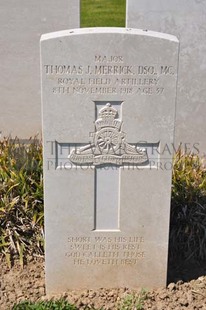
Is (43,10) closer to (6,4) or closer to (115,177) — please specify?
(6,4)

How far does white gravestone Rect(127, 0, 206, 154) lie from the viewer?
5.88 m

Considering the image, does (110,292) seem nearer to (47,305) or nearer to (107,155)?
(47,305)

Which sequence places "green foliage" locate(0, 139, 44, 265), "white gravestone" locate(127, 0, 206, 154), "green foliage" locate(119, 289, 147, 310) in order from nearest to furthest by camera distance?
"green foliage" locate(119, 289, 147, 310) → "green foliage" locate(0, 139, 44, 265) → "white gravestone" locate(127, 0, 206, 154)

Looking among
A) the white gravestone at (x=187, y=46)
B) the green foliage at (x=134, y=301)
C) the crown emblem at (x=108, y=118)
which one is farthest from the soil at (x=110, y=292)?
the white gravestone at (x=187, y=46)

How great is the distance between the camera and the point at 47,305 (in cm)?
Answer: 374

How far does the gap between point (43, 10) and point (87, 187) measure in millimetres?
3226

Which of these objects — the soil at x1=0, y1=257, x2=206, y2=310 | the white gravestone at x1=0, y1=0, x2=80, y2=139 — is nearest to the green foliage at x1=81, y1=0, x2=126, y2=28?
the white gravestone at x1=0, y1=0, x2=80, y2=139

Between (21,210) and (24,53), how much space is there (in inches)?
103

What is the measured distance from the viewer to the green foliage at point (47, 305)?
3.72m

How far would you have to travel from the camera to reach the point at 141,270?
4062 mm

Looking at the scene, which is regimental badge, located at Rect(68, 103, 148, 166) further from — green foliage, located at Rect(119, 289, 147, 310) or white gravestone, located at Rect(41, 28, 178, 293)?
green foliage, located at Rect(119, 289, 147, 310)

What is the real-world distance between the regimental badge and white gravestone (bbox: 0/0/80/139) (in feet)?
9.92

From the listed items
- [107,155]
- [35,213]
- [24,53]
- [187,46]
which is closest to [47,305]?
[35,213]

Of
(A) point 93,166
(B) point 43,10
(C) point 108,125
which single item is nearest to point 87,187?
(A) point 93,166
